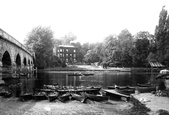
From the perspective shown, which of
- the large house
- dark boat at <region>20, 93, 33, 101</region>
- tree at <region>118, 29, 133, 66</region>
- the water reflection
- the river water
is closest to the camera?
dark boat at <region>20, 93, 33, 101</region>

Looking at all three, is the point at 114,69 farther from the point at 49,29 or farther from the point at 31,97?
the point at 31,97

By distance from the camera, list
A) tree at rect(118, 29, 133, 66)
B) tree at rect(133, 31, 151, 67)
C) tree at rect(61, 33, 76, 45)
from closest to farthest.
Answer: tree at rect(133, 31, 151, 67) → tree at rect(118, 29, 133, 66) → tree at rect(61, 33, 76, 45)

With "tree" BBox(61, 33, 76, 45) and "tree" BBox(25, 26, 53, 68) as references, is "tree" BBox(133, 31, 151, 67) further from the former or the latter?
"tree" BBox(61, 33, 76, 45)

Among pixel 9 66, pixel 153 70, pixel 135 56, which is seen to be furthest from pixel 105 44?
pixel 9 66

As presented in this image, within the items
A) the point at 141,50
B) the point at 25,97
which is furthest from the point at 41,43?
the point at 25,97

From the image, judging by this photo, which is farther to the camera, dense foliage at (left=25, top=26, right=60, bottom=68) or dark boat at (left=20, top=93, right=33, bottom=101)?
dense foliage at (left=25, top=26, right=60, bottom=68)

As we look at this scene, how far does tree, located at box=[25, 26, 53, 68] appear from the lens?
178 feet

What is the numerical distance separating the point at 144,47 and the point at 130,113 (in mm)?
57894

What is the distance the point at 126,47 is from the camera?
63094 millimetres

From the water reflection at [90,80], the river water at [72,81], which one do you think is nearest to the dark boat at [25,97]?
the river water at [72,81]

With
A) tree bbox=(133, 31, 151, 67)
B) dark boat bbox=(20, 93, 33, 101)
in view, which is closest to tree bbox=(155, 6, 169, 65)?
tree bbox=(133, 31, 151, 67)

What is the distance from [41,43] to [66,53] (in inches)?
1528

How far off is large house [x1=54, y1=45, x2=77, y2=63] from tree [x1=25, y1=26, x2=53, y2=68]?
1289 inches

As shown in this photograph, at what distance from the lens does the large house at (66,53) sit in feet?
300
